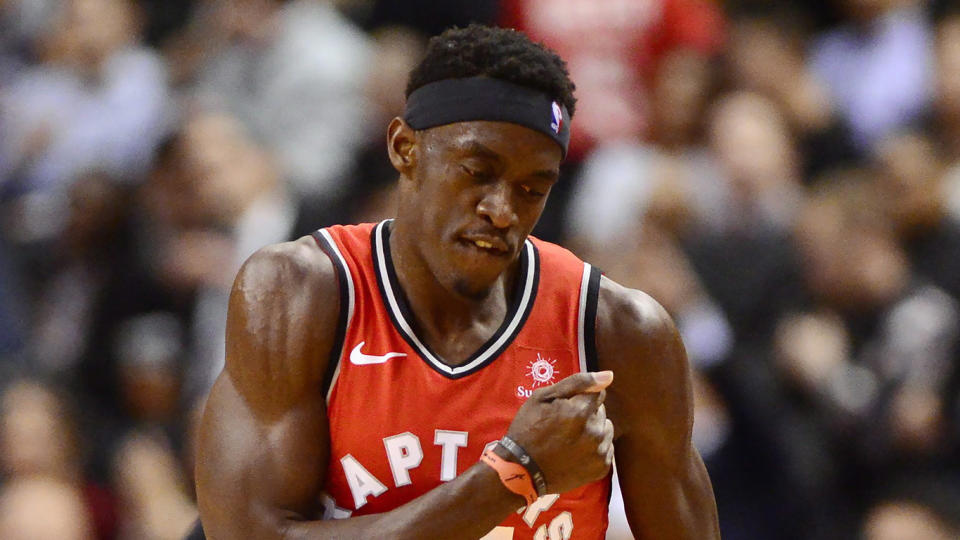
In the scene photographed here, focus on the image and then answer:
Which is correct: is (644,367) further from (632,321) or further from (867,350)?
(867,350)

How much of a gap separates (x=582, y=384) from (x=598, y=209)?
4056 mm

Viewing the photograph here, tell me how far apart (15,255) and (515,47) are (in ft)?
14.6

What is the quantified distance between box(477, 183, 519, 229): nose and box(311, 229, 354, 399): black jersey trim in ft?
1.28

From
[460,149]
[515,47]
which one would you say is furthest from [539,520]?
[515,47]

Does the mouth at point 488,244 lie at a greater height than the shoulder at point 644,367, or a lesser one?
greater

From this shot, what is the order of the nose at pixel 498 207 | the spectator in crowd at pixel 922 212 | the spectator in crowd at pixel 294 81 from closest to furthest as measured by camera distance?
the nose at pixel 498 207, the spectator in crowd at pixel 922 212, the spectator in crowd at pixel 294 81

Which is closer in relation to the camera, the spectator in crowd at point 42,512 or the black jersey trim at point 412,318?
the black jersey trim at point 412,318

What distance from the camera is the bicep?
3279 mm

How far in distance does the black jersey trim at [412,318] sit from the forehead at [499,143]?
0.35m

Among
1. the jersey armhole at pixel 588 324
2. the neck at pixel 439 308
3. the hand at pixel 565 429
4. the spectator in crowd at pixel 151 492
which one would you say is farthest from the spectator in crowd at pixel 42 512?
the hand at pixel 565 429

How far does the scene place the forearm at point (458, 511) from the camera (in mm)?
3180

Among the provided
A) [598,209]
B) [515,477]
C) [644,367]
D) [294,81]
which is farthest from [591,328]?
[294,81]

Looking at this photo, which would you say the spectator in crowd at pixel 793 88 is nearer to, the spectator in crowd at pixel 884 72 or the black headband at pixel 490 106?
the spectator in crowd at pixel 884 72

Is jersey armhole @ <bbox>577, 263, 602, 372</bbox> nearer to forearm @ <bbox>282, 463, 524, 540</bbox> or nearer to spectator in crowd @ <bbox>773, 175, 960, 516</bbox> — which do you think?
forearm @ <bbox>282, 463, 524, 540</bbox>
